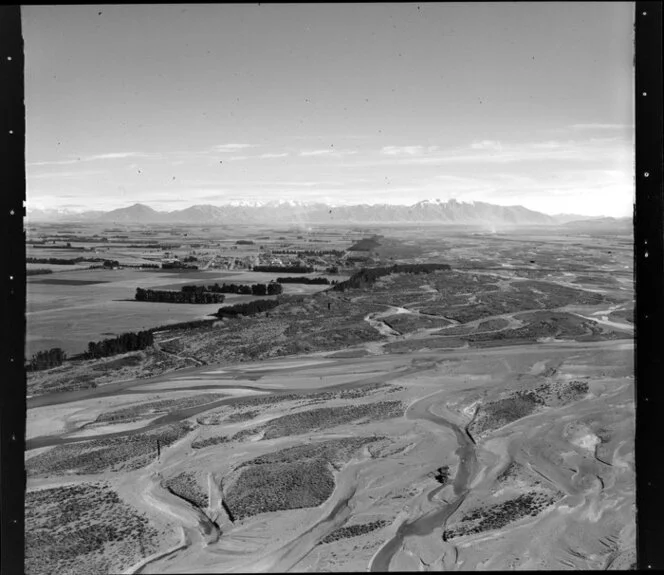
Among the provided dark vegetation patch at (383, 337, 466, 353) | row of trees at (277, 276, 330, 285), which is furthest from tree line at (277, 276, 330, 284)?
dark vegetation patch at (383, 337, 466, 353)

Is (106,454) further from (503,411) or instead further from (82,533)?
(503,411)

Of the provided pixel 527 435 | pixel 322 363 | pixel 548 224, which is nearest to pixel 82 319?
pixel 322 363

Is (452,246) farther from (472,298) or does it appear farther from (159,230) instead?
(159,230)

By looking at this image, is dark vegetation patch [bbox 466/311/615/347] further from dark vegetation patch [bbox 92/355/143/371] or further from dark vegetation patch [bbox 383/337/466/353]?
dark vegetation patch [bbox 92/355/143/371]

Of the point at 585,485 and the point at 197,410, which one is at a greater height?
the point at 197,410
